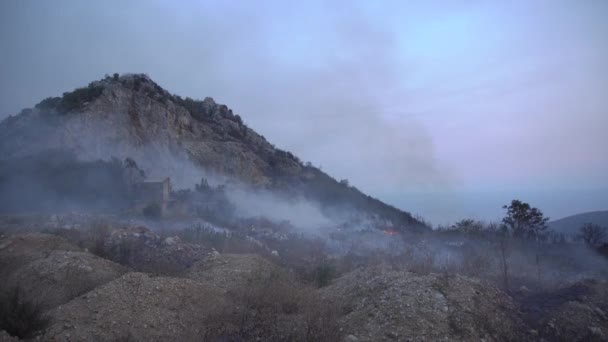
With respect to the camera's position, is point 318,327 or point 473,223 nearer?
point 318,327

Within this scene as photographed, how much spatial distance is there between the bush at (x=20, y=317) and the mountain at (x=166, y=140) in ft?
74.9

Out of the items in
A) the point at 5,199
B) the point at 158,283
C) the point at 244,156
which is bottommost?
the point at 158,283

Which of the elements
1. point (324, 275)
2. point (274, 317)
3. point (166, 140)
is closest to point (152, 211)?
point (166, 140)

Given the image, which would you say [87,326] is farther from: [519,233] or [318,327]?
[519,233]

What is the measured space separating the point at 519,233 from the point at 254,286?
1405 cm

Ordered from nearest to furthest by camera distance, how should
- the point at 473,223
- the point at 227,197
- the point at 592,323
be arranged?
1. the point at 592,323
2. the point at 473,223
3. the point at 227,197

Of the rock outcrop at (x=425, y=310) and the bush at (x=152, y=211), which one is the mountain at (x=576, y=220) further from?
the bush at (x=152, y=211)

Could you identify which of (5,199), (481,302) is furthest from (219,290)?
(5,199)

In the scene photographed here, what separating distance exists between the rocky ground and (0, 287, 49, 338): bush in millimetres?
124

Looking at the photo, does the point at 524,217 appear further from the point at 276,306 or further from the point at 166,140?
the point at 166,140

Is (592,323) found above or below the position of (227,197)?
below

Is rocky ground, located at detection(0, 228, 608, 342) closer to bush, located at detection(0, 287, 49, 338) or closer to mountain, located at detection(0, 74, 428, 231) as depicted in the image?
bush, located at detection(0, 287, 49, 338)

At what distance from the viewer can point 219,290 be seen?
7.66 meters

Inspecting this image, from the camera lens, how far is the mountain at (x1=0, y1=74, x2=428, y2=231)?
2658cm
